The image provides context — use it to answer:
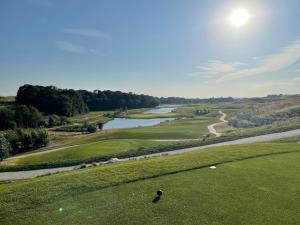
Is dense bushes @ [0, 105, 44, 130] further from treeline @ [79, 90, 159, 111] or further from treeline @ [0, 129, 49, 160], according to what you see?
treeline @ [79, 90, 159, 111]

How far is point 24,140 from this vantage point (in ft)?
174

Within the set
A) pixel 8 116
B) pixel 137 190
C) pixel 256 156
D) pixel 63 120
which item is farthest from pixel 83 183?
pixel 63 120

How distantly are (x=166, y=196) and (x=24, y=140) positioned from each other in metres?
45.5

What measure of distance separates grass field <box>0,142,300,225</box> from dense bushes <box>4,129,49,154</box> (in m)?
40.0

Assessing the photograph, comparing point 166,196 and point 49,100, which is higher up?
point 49,100

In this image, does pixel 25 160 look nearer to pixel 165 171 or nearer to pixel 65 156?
pixel 65 156

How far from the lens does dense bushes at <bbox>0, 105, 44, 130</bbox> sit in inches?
3039

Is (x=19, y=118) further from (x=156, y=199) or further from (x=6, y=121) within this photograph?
(x=156, y=199)

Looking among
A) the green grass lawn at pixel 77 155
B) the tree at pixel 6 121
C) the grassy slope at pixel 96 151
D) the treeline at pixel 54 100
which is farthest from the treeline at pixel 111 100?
the green grass lawn at pixel 77 155

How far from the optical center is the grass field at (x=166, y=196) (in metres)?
11.3

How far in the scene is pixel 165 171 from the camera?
17.4 metres

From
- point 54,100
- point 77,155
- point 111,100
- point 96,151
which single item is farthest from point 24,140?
point 111,100

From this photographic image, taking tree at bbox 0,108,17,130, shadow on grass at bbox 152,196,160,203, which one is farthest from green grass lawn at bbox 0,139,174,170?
tree at bbox 0,108,17,130

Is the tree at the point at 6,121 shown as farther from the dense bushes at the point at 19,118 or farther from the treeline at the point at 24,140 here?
the treeline at the point at 24,140
